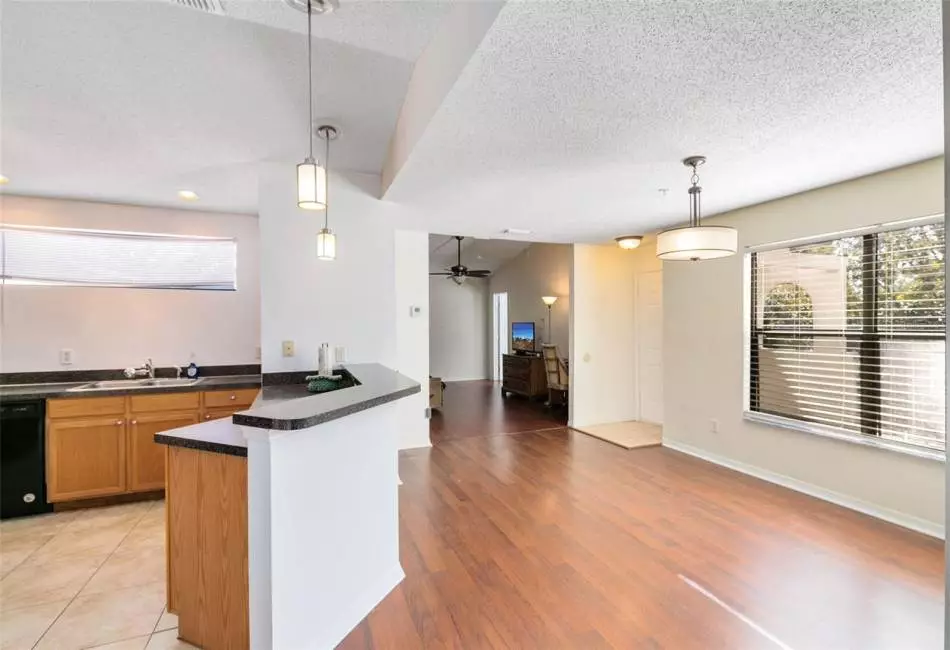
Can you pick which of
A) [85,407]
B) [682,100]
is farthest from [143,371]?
[682,100]

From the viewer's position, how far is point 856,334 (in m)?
3.09

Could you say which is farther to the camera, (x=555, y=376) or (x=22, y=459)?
(x=555, y=376)

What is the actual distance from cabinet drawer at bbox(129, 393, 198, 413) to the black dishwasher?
574 millimetres

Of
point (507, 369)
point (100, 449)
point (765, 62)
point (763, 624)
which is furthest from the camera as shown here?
point (507, 369)

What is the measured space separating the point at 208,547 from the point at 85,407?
2.45m

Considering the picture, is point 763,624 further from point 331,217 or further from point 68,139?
point 68,139

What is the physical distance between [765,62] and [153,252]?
190 inches

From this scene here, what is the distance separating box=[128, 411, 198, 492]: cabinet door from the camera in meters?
3.32

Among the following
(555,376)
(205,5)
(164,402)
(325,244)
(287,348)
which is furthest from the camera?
(555,376)

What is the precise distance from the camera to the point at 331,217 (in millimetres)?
3312

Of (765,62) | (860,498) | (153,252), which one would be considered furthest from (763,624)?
(153,252)

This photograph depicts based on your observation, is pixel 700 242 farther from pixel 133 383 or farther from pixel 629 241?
pixel 133 383

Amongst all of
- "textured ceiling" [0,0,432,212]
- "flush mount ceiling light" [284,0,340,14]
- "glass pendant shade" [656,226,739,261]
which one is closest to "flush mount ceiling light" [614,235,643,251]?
"glass pendant shade" [656,226,739,261]

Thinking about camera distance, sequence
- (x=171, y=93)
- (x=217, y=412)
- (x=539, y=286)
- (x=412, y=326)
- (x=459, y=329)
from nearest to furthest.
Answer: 1. (x=171, y=93)
2. (x=217, y=412)
3. (x=412, y=326)
4. (x=539, y=286)
5. (x=459, y=329)
